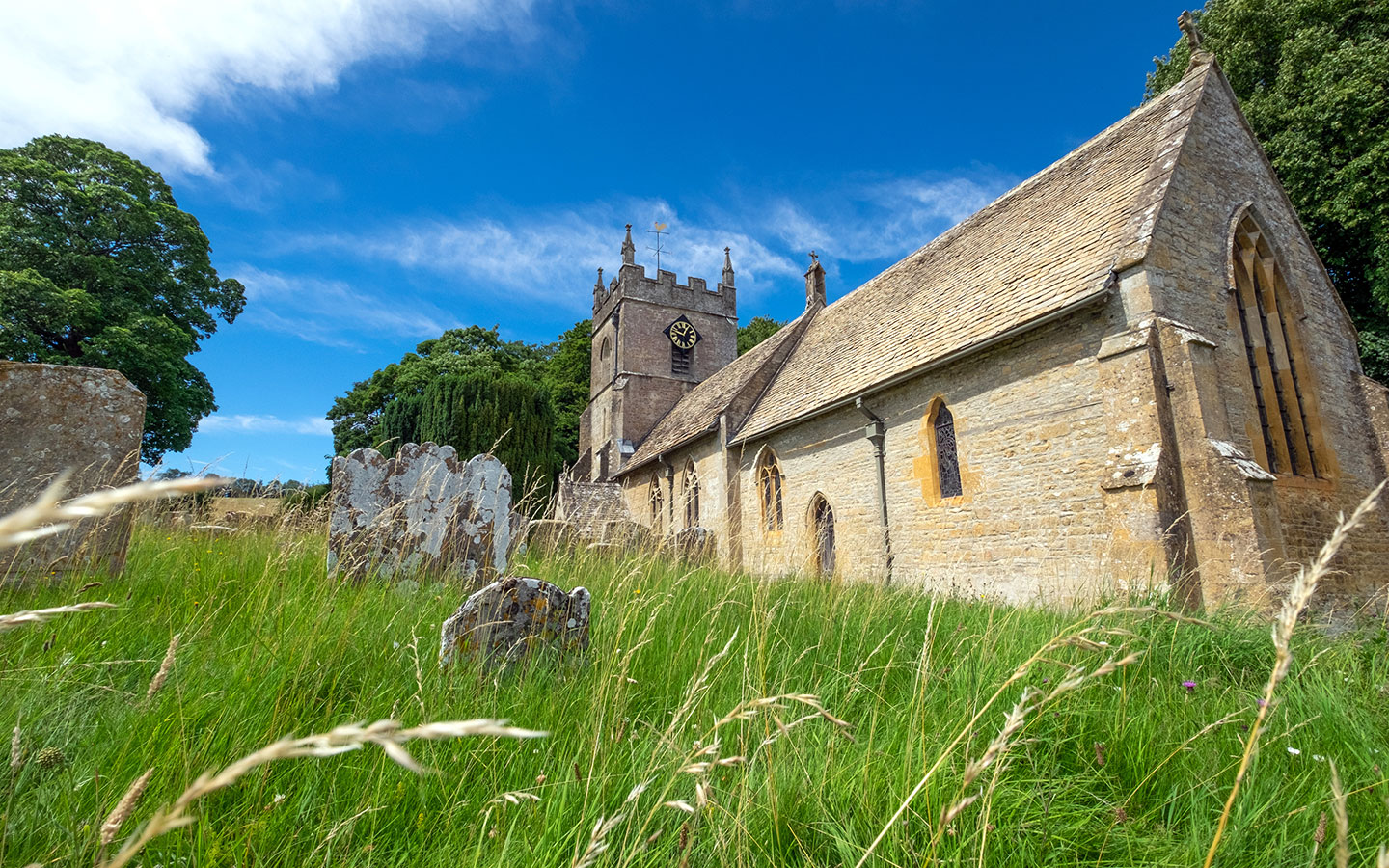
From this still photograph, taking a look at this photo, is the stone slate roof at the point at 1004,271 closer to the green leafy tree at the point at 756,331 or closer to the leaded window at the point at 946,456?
the leaded window at the point at 946,456

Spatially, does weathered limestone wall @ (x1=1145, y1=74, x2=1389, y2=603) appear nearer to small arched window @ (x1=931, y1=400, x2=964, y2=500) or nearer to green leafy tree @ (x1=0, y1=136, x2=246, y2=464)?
small arched window @ (x1=931, y1=400, x2=964, y2=500)

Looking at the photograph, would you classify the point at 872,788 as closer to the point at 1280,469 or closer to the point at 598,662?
the point at 598,662

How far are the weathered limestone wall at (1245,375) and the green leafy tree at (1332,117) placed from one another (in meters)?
5.41

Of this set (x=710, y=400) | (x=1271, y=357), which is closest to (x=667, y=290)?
(x=710, y=400)

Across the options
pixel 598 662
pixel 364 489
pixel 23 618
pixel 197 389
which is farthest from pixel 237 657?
pixel 197 389

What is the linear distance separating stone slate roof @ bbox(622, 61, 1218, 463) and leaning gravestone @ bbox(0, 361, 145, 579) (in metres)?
10.4

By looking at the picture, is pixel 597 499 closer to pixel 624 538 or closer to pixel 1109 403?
pixel 624 538

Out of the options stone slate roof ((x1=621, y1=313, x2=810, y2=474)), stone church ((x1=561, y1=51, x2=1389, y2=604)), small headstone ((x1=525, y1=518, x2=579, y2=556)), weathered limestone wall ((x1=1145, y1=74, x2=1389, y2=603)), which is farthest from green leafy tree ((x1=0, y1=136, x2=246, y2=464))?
weathered limestone wall ((x1=1145, y1=74, x2=1389, y2=603))

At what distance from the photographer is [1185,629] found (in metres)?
4.71

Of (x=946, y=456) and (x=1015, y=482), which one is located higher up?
(x=946, y=456)

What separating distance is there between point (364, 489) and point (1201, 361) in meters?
9.98

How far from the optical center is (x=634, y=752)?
2557 millimetres

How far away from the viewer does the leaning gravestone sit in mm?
4305

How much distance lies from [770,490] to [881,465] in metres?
4.10
